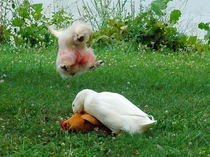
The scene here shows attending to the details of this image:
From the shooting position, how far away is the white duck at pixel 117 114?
4.27 metres

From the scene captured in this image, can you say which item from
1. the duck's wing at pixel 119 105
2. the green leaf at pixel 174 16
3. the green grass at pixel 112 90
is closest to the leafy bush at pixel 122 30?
the green leaf at pixel 174 16

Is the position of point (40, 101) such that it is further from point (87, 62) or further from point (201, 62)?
point (201, 62)

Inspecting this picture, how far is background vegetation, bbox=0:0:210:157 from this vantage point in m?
4.19

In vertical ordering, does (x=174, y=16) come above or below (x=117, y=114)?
above

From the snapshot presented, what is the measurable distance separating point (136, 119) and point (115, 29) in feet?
19.0

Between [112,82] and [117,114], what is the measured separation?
79.8 inches

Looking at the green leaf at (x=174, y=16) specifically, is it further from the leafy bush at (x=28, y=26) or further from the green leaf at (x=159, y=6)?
the leafy bush at (x=28, y=26)

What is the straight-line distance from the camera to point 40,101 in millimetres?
5379

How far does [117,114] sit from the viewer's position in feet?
14.1

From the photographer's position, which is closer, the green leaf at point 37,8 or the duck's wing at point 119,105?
the duck's wing at point 119,105

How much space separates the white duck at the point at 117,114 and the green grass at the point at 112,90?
0.07m

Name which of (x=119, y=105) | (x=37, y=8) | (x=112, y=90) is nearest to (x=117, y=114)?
(x=119, y=105)

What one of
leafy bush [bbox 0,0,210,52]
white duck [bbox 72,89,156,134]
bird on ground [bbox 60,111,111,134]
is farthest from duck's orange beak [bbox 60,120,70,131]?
leafy bush [bbox 0,0,210,52]

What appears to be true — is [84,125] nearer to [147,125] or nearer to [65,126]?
[65,126]
